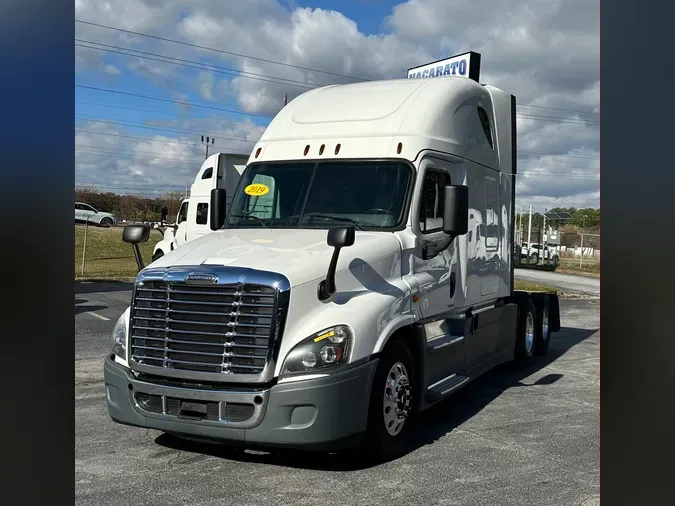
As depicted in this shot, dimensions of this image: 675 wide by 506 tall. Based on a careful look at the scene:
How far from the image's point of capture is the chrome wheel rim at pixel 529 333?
33.2 feet

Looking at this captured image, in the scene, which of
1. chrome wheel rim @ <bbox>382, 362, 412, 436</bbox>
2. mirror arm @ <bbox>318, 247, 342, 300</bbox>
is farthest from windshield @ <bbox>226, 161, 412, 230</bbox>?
chrome wheel rim @ <bbox>382, 362, 412, 436</bbox>

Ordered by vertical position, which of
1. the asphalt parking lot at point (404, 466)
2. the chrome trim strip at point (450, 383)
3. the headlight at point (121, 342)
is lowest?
the asphalt parking lot at point (404, 466)

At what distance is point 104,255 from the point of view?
33.9 meters

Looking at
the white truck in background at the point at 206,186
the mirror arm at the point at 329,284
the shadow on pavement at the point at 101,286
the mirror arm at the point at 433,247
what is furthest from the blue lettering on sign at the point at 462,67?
the shadow on pavement at the point at 101,286

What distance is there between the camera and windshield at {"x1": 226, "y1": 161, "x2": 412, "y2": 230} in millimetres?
6402

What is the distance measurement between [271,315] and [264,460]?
136 cm

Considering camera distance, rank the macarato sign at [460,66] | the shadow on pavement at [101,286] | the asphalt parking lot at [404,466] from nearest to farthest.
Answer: the asphalt parking lot at [404,466], the macarato sign at [460,66], the shadow on pavement at [101,286]

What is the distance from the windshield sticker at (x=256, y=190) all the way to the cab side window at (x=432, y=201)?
5.28 ft

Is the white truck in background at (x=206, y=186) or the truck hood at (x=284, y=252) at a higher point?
the white truck in background at (x=206, y=186)

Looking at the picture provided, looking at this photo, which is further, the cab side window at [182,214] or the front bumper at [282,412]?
the cab side window at [182,214]

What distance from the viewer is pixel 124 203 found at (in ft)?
106

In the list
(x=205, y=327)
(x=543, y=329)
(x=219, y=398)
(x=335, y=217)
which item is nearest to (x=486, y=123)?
(x=335, y=217)

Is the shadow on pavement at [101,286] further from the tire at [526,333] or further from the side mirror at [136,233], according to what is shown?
the side mirror at [136,233]

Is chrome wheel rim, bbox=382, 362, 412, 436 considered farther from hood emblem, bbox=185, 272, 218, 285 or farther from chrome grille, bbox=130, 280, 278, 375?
hood emblem, bbox=185, 272, 218, 285
